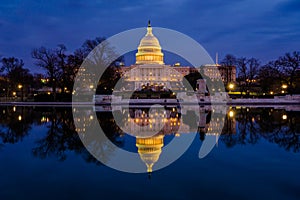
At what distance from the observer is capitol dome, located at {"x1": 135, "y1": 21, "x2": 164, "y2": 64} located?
360ft

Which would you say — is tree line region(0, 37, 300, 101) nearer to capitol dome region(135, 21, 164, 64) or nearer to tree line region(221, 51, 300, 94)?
tree line region(221, 51, 300, 94)

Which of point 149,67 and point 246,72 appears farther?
point 149,67

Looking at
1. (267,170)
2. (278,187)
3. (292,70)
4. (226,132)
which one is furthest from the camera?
(292,70)

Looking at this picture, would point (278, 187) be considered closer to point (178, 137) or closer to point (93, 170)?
point (93, 170)

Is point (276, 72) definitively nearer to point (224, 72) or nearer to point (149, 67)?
point (224, 72)

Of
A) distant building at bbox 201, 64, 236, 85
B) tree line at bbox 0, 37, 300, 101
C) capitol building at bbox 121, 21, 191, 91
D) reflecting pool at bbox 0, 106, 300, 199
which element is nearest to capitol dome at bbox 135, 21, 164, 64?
capitol building at bbox 121, 21, 191, 91

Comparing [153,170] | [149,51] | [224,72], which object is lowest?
[153,170]

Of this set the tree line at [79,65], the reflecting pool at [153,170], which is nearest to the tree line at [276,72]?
the tree line at [79,65]

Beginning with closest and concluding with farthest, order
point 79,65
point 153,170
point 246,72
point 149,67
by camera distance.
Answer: point 153,170 → point 79,65 → point 246,72 → point 149,67

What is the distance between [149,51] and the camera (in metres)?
110

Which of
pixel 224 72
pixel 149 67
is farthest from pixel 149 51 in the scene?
pixel 224 72

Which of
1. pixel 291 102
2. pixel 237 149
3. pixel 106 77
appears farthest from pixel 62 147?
pixel 291 102

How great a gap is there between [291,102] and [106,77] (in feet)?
76.4

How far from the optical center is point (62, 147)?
431 inches
